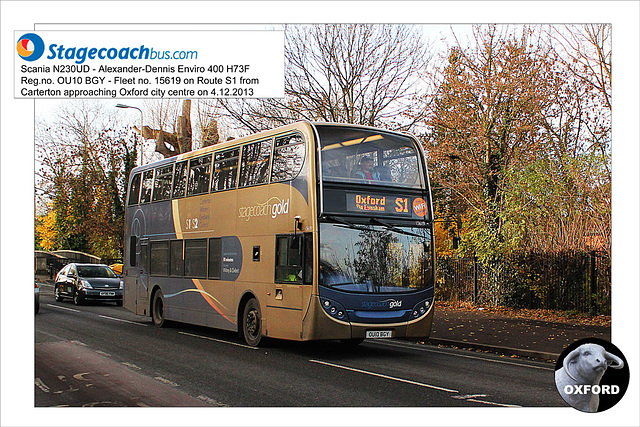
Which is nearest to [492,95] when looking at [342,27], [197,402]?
[342,27]

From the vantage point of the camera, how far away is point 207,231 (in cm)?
1551

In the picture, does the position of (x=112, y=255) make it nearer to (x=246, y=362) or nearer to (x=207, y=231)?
(x=207, y=231)

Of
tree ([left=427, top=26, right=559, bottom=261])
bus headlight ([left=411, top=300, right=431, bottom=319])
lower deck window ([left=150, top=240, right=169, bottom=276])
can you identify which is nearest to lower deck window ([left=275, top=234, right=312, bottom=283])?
bus headlight ([left=411, top=300, right=431, bottom=319])

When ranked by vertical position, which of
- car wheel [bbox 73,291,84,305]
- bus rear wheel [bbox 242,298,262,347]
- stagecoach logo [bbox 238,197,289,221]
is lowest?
car wheel [bbox 73,291,84,305]

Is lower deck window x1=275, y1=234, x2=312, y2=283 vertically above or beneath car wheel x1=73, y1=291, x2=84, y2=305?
above

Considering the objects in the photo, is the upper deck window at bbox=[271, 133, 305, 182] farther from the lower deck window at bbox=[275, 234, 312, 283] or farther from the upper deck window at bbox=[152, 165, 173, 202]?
the upper deck window at bbox=[152, 165, 173, 202]

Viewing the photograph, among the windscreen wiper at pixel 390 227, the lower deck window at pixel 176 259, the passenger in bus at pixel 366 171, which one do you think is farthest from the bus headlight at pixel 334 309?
the lower deck window at pixel 176 259

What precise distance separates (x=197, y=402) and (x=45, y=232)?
128 ft

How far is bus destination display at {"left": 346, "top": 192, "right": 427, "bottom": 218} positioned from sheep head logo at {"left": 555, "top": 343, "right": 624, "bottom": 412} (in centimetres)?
516

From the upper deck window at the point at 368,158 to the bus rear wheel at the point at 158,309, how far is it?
302 inches

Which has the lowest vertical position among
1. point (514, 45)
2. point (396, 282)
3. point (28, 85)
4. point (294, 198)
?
point (396, 282)

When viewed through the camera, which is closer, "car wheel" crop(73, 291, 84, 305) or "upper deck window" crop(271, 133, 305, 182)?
"upper deck window" crop(271, 133, 305, 182)

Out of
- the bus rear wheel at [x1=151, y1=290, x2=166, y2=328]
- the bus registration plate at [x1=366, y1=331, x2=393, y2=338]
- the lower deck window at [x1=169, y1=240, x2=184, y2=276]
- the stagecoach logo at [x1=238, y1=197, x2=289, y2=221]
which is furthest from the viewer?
the bus rear wheel at [x1=151, y1=290, x2=166, y2=328]

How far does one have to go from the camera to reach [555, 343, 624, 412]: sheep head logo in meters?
7.80
